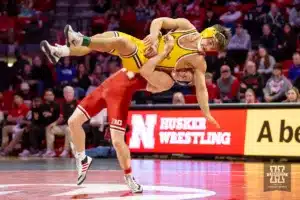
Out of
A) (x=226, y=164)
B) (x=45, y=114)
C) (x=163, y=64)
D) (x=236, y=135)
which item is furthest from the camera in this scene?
(x=45, y=114)

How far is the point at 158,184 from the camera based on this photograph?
871 cm

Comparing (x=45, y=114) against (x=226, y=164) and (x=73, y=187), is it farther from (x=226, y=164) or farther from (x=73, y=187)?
(x=73, y=187)

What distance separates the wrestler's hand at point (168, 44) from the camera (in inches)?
304

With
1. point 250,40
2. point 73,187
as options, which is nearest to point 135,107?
point 250,40

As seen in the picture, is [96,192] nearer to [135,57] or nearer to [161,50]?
[135,57]

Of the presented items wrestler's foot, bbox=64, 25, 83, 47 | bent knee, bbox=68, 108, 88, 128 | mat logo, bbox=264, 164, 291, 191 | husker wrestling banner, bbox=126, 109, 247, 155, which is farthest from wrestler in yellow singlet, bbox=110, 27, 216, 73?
husker wrestling banner, bbox=126, 109, 247, 155

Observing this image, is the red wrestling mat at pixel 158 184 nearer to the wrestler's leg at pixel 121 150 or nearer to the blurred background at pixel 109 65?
the wrestler's leg at pixel 121 150

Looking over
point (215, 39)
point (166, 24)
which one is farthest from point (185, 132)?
point (215, 39)

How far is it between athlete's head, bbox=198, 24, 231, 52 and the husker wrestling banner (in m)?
5.74

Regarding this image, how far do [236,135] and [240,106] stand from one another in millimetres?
511

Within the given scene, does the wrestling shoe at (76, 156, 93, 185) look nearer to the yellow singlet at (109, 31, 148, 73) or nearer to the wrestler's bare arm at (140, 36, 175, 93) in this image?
the wrestler's bare arm at (140, 36, 175, 93)

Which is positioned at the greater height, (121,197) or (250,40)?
(250,40)

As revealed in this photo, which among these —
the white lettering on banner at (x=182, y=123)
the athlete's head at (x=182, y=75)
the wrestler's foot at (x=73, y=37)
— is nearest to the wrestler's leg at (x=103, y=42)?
the wrestler's foot at (x=73, y=37)

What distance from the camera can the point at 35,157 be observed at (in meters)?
15.5
